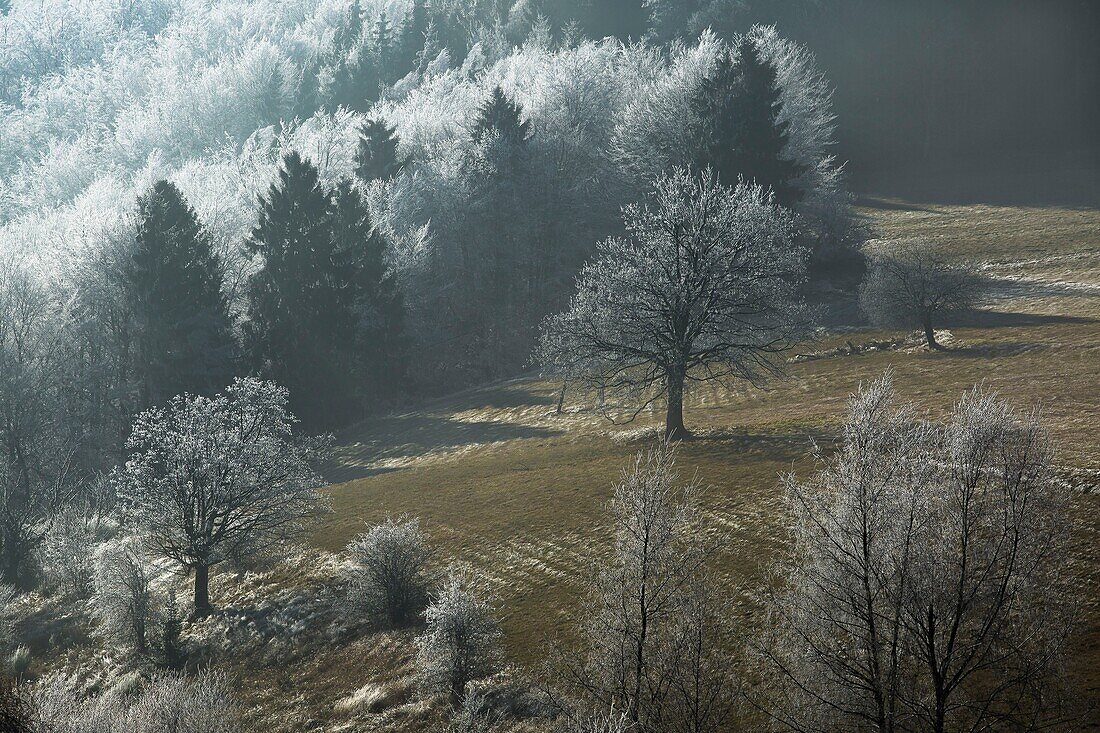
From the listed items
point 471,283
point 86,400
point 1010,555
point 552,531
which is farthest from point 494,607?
point 471,283

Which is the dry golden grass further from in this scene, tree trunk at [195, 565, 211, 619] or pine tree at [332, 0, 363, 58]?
pine tree at [332, 0, 363, 58]

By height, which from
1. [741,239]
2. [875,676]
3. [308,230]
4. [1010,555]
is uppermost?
[308,230]

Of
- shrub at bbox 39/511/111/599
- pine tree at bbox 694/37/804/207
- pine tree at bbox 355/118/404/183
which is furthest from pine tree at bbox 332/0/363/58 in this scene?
shrub at bbox 39/511/111/599

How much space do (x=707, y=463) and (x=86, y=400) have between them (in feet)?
170

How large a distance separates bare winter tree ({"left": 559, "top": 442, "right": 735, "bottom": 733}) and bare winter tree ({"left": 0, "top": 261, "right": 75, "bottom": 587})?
4028cm

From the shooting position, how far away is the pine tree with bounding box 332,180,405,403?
6462cm

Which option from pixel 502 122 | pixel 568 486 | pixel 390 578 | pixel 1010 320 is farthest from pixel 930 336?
pixel 502 122

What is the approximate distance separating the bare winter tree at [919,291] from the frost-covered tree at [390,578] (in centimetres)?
3169

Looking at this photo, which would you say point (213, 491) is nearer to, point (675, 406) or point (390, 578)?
point (390, 578)

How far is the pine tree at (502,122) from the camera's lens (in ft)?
248

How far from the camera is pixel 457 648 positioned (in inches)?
835

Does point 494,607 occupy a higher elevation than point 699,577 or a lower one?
lower

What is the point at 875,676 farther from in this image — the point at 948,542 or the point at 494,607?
the point at 494,607

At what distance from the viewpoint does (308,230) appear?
2598 inches
